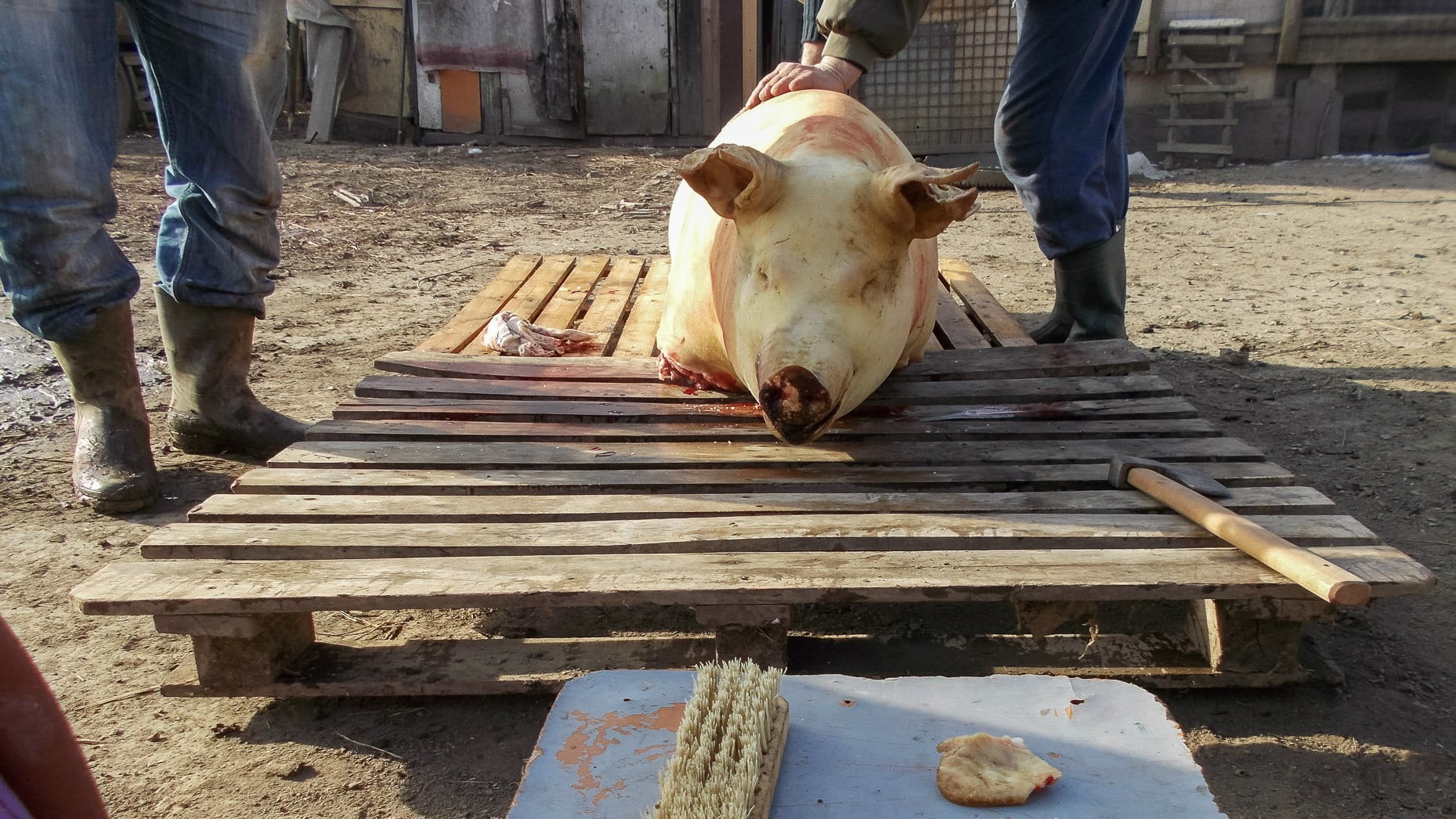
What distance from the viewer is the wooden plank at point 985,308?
347 cm

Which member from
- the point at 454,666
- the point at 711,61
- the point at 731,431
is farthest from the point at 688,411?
the point at 711,61

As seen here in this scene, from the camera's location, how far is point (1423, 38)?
868 cm

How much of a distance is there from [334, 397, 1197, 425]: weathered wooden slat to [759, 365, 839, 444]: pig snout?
0.61 meters

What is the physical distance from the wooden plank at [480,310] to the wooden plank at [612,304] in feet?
1.00

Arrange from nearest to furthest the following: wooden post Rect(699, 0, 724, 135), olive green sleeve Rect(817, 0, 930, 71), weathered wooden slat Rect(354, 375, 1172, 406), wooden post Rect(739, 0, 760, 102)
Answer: weathered wooden slat Rect(354, 375, 1172, 406), olive green sleeve Rect(817, 0, 930, 71), wooden post Rect(739, 0, 760, 102), wooden post Rect(699, 0, 724, 135)

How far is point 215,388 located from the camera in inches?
124

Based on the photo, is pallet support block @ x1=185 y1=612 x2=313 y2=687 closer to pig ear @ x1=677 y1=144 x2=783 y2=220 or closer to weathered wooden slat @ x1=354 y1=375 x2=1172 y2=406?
weathered wooden slat @ x1=354 y1=375 x2=1172 y2=406

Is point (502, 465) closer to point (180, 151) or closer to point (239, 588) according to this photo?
point (239, 588)

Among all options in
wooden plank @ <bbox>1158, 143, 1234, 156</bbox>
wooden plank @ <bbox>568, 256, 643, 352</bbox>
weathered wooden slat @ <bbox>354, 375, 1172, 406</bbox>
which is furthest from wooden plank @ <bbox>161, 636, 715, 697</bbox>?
wooden plank @ <bbox>1158, 143, 1234, 156</bbox>

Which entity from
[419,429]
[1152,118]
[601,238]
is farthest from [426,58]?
[419,429]

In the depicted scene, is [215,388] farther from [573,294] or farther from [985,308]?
[985,308]

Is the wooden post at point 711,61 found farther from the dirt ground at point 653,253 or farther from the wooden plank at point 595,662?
the wooden plank at point 595,662

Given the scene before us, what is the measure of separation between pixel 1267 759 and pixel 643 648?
44.8 inches

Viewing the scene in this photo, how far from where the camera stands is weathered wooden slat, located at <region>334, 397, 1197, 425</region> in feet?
9.01
